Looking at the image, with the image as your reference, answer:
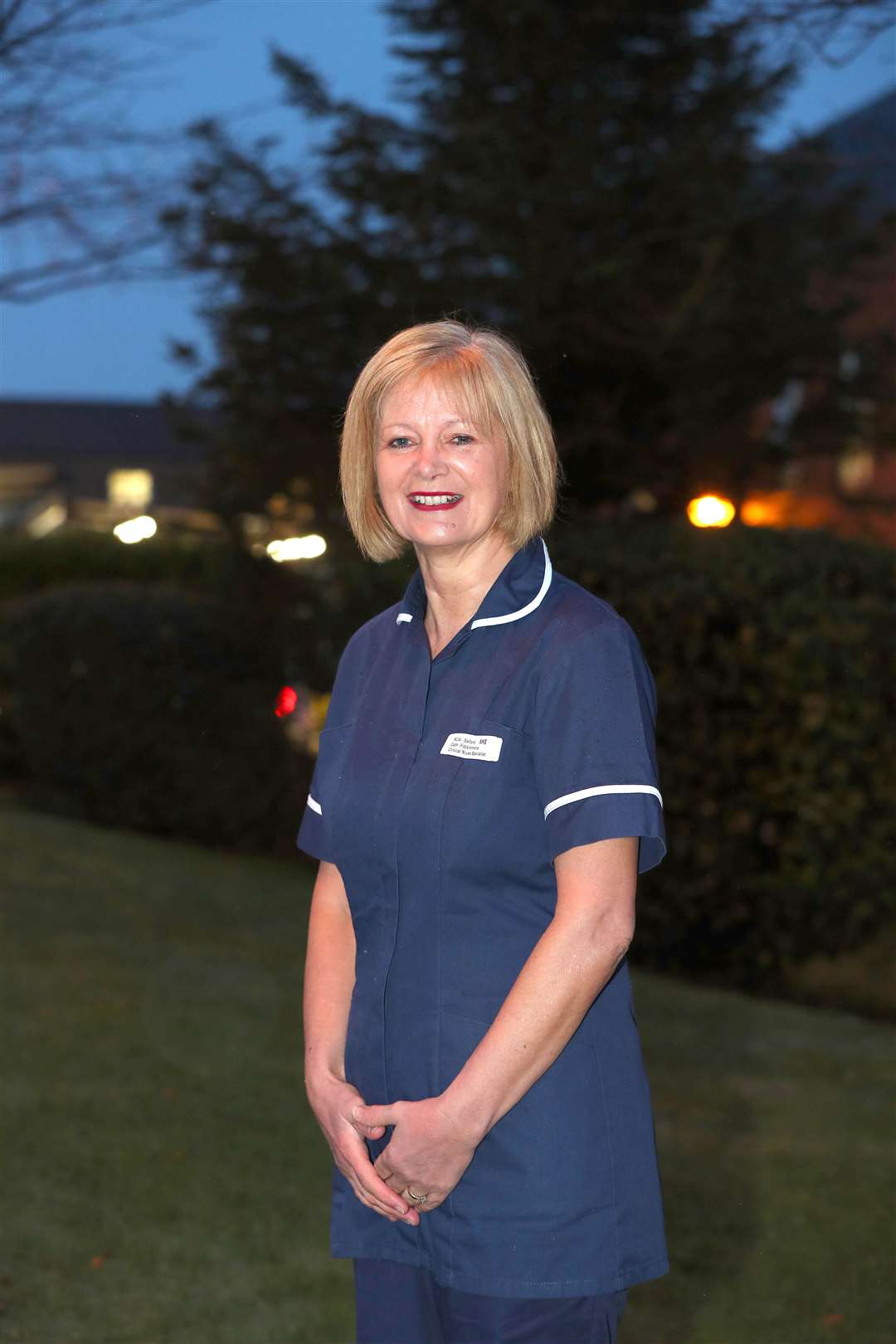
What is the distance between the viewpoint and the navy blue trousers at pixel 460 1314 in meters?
2.21

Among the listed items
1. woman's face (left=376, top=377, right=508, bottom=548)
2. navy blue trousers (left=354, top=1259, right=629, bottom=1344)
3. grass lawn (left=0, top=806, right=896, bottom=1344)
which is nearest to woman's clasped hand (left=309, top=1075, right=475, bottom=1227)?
navy blue trousers (left=354, top=1259, right=629, bottom=1344)

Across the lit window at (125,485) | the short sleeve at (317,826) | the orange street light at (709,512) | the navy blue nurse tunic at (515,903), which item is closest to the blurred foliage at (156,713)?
the orange street light at (709,512)

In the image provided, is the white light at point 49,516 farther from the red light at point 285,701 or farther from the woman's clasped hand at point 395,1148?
the woman's clasped hand at point 395,1148

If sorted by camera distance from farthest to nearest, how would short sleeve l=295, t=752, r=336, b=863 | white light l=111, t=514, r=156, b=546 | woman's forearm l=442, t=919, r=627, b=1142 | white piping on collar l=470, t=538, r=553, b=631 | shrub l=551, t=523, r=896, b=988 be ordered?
shrub l=551, t=523, r=896, b=988 → white light l=111, t=514, r=156, b=546 → short sleeve l=295, t=752, r=336, b=863 → white piping on collar l=470, t=538, r=553, b=631 → woman's forearm l=442, t=919, r=627, b=1142

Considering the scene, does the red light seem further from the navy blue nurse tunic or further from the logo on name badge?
the logo on name badge

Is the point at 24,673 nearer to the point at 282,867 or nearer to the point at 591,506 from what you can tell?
the point at 282,867

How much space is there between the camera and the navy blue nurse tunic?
2.16m

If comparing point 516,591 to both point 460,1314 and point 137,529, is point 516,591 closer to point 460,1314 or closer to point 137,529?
point 460,1314

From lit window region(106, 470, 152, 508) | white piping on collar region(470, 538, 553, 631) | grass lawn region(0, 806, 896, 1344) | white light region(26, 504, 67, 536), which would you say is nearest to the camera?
white piping on collar region(470, 538, 553, 631)

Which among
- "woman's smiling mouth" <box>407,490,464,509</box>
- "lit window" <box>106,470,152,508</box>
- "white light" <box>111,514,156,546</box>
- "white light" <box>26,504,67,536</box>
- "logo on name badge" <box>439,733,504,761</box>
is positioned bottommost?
"lit window" <box>106,470,152,508</box>

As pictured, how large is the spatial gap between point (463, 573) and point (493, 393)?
0.28m

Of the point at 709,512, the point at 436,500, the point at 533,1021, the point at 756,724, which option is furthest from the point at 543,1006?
the point at 709,512

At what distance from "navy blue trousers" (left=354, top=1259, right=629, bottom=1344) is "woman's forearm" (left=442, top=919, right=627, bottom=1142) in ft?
0.98

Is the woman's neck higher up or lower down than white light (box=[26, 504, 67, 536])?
higher up
